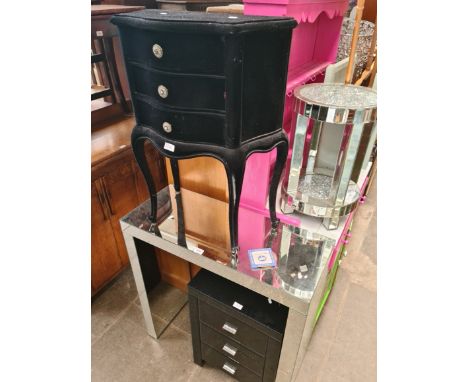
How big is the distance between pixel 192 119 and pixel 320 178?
0.83 m

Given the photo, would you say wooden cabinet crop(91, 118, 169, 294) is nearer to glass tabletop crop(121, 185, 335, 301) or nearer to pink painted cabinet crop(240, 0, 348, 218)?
glass tabletop crop(121, 185, 335, 301)

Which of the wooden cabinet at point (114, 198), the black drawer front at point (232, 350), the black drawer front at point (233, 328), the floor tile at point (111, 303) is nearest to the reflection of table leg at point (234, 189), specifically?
the black drawer front at point (233, 328)

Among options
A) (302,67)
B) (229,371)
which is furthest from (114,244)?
(302,67)

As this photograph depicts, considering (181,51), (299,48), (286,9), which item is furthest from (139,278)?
(299,48)

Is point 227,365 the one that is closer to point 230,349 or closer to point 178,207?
point 230,349

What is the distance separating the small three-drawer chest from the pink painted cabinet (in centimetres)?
38

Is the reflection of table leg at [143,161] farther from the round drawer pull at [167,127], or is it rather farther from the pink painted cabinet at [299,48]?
the pink painted cabinet at [299,48]

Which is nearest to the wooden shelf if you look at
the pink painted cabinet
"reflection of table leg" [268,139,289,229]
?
the pink painted cabinet

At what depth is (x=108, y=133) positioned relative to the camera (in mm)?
1658

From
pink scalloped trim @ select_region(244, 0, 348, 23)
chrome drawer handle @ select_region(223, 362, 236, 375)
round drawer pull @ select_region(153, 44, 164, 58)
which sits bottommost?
chrome drawer handle @ select_region(223, 362, 236, 375)

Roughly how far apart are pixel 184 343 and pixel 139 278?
0.49 metres

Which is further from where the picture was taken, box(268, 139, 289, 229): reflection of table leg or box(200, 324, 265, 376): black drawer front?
box(200, 324, 265, 376): black drawer front

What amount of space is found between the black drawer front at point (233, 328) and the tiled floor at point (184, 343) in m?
0.37

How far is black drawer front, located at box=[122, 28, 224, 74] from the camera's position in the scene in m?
0.68
